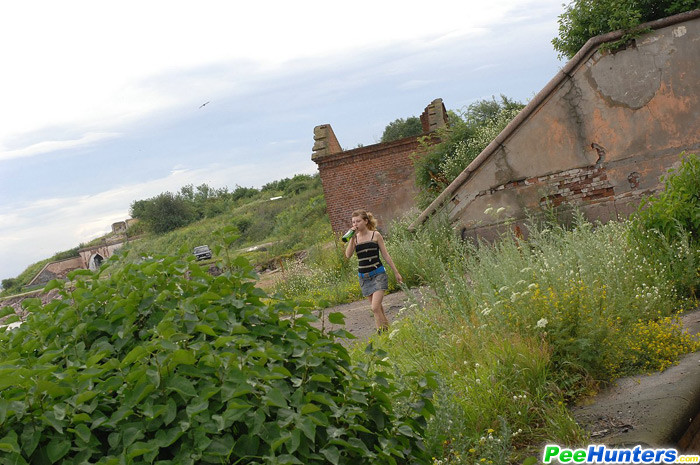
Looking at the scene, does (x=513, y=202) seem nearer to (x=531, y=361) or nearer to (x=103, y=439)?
(x=531, y=361)

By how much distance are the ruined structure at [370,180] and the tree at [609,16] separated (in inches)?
421

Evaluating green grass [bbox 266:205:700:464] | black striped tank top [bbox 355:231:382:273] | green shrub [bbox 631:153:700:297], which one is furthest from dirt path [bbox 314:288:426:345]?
green shrub [bbox 631:153:700:297]

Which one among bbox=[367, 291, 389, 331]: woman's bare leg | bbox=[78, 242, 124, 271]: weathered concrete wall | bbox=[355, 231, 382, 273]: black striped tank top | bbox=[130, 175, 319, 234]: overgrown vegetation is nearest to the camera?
bbox=[367, 291, 389, 331]: woman's bare leg

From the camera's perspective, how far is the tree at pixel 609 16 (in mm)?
11742

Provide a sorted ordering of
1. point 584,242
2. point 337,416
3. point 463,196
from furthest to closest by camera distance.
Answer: point 463,196
point 584,242
point 337,416

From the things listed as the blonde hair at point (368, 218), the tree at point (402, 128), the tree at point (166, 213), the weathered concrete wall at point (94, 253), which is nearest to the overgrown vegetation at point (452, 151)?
the blonde hair at point (368, 218)

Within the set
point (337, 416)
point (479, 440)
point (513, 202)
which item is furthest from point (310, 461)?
point (513, 202)

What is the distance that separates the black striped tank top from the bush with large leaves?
621 cm

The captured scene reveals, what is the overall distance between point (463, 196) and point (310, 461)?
35.4 feet

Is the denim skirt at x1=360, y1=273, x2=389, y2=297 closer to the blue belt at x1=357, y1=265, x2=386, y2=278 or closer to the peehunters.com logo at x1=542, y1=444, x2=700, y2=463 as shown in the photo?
the blue belt at x1=357, y1=265, x2=386, y2=278

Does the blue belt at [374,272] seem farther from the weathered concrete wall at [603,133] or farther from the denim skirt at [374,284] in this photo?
the weathered concrete wall at [603,133]

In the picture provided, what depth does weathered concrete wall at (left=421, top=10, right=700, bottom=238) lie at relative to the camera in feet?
38.3

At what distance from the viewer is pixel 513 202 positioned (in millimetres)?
12672

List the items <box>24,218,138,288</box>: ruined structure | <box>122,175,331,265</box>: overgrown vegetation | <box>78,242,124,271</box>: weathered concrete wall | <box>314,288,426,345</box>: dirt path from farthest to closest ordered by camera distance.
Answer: <box>78,242,124,271</box>: weathered concrete wall, <box>24,218,138,288</box>: ruined structure, <box>122,175,331,265</box>: overgrown vegetation, <box>314,288,426,345</box>: dirt path
